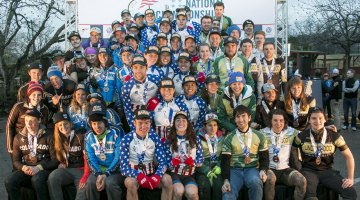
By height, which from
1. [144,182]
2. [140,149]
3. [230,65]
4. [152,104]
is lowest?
[144,182]

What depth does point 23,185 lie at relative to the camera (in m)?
5.68

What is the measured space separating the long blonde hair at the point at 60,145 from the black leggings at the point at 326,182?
348 centimetres

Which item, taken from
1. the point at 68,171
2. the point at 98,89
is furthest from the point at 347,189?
the point at 98,89

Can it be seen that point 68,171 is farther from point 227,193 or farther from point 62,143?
point 227,193

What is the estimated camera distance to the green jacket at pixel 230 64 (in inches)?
288

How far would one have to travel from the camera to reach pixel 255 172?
5.58 m

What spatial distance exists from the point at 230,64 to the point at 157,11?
5.22 meters

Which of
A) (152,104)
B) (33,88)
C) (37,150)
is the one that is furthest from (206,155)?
(33,88)

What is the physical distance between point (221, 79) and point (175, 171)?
242cm

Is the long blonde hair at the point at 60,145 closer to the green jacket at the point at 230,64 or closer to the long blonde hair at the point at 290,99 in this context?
the green jacket at the point at 230,64

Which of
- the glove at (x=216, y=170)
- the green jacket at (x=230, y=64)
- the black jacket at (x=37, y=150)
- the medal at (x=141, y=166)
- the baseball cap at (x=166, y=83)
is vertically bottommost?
the glove at (x=216, y=170)

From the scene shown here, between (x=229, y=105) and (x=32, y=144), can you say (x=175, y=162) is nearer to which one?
(x=229, y=105)

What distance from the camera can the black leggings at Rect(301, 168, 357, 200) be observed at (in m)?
5.47

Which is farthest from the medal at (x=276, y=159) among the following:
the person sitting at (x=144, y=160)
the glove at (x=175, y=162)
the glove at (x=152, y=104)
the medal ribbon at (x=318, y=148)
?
the glove at (x=152, y=104)
